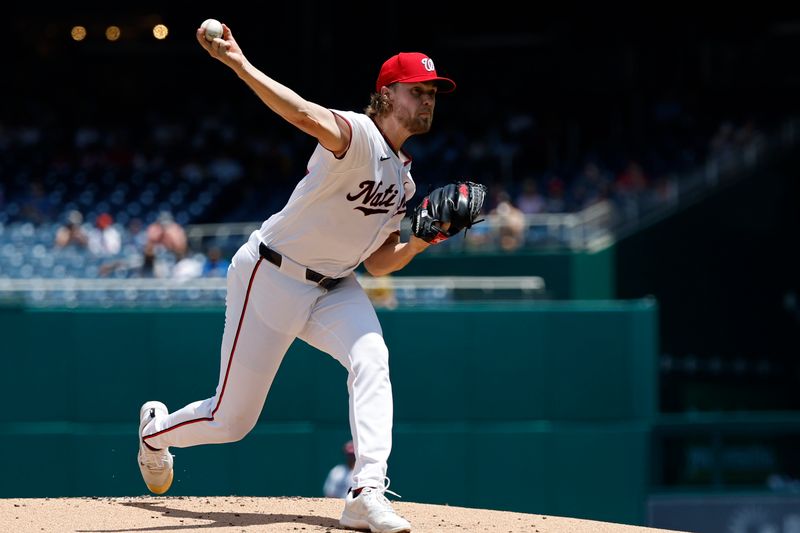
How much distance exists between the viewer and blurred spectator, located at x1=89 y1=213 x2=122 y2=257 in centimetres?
1160

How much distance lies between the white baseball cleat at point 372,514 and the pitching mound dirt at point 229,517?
120 millimetres

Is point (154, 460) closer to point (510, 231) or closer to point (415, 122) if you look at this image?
point (415, 122)

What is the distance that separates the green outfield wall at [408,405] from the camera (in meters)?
9.20

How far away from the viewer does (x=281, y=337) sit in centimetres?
470

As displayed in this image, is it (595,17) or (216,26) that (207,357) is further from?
(595,17)

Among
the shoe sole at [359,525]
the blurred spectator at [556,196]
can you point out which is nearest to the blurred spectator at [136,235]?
the blurred spectator at [556,196]

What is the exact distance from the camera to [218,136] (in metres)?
16.5

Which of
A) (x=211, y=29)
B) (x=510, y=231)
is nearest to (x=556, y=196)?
(x=510, y=231)

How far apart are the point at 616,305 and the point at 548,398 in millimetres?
792

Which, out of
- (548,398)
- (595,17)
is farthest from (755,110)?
(548,398)

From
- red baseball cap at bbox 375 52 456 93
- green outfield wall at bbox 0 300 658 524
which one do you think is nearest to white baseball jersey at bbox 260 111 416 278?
red baseball cap at bbox 375 52 456 93

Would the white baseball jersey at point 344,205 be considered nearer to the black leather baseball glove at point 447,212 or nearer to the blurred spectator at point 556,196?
the black leather baseball glove at point 447,212

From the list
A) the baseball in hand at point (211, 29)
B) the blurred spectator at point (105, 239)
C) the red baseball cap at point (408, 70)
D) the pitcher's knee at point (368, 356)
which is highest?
the baseball in hand at point (211, 29)

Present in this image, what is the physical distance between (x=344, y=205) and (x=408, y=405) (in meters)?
4.92
